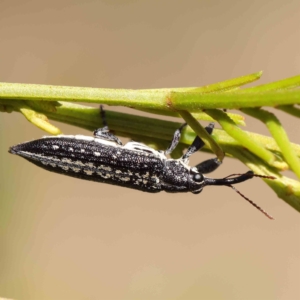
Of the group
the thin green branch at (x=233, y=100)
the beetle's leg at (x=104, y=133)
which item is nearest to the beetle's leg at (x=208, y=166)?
the beetle's leg at (x=104, y=133)

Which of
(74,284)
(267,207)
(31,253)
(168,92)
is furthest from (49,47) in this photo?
(168,92)

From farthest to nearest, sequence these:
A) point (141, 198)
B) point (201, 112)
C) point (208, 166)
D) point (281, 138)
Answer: point (141, 198) < point (208, 166) < point (201, 112) < point (281, 138)

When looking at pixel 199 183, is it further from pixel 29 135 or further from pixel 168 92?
pixel 29 135

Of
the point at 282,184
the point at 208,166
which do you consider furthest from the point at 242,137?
the point at 208,166

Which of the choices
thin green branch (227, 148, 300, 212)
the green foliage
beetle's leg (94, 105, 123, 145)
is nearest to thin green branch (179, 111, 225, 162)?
the green foliage

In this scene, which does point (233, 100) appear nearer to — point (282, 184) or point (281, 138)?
point (281, 138)
